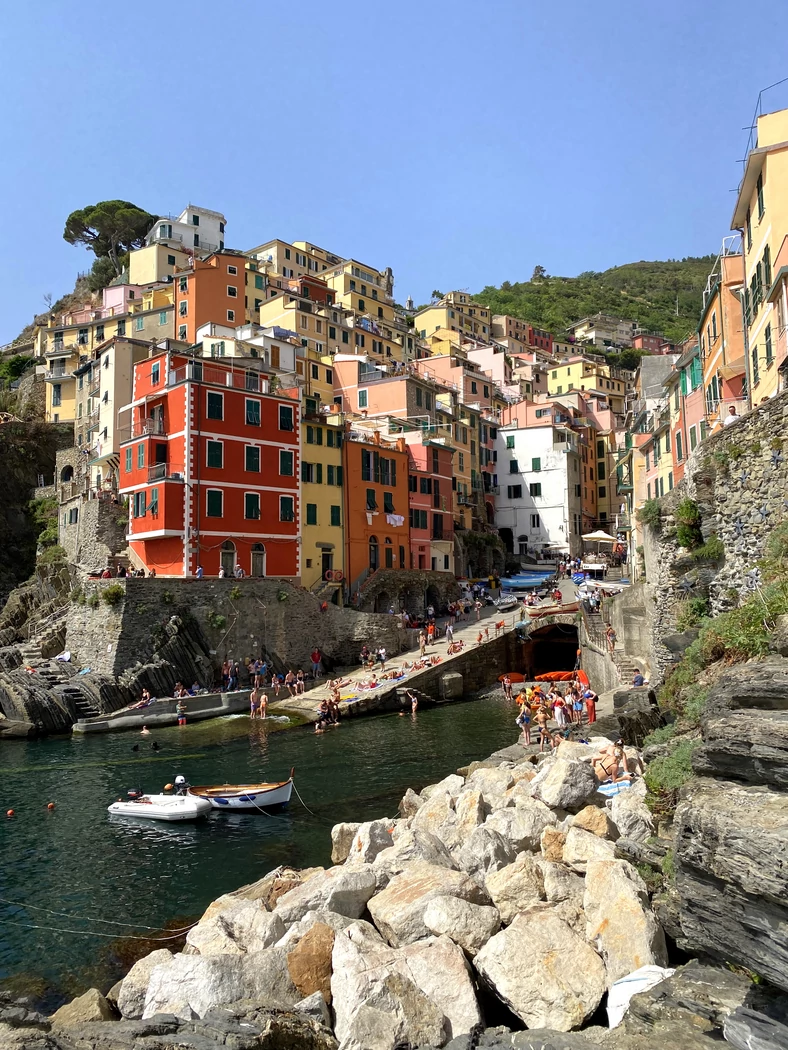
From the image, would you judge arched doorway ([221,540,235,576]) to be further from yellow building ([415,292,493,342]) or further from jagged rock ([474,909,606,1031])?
yellow building ([415,292,493,342])

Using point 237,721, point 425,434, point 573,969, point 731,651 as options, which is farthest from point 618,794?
point 425,434

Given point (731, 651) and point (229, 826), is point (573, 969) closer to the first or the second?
point (731, 651)

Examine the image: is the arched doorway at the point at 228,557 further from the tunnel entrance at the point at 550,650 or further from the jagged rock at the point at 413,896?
the jagged rock at the point at 413,896

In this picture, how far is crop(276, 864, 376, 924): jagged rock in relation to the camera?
1166cm

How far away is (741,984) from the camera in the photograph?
7102 millimetres

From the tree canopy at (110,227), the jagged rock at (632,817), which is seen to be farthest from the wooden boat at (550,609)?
the tree canopy at (110,227)

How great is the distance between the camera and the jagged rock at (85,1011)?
10297 mm

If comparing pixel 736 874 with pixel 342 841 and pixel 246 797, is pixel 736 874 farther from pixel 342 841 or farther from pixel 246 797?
pixel 246 797

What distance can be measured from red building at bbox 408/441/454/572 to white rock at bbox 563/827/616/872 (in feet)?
134

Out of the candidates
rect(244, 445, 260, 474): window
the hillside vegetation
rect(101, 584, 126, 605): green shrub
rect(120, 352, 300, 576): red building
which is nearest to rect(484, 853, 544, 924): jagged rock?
rect(101, 584, 126, 605): green shrub

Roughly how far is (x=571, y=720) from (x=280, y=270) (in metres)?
73.1

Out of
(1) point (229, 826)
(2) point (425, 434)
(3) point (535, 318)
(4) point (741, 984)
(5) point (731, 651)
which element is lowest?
(1) point (229, 826)

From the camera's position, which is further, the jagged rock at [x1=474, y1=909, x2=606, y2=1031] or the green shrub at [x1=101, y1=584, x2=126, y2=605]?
the green shrub at [x1=101, y1=584, x2=126, y2=605]

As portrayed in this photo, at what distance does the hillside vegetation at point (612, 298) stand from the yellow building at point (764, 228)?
115m
